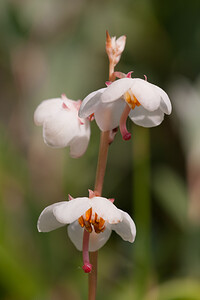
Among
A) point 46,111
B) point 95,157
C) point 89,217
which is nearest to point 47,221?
point 89,217

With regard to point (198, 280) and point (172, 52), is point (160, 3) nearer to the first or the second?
point (172, 52)

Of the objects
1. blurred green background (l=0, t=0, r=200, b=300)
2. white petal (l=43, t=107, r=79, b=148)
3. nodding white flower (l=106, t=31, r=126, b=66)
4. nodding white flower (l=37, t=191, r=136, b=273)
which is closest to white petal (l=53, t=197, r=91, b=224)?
nodding white flower (l=37, t=191, r=136, b=273)

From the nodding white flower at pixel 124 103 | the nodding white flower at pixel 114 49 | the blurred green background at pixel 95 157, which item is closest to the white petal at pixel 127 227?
the nodding white flower at pixel 124 103

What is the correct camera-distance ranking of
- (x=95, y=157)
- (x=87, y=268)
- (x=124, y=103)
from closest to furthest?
(x=87, y=268) → (x=124, y=103) → (x=95, y=157)

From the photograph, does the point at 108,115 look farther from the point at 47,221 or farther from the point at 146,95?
the point at 47,221

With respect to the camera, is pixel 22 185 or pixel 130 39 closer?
pixel 22 185

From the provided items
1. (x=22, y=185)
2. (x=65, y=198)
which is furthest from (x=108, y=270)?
(x=22, y=185)

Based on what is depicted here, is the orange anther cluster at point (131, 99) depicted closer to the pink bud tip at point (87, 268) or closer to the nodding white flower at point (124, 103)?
the nodding white flower at point (124, 103)
